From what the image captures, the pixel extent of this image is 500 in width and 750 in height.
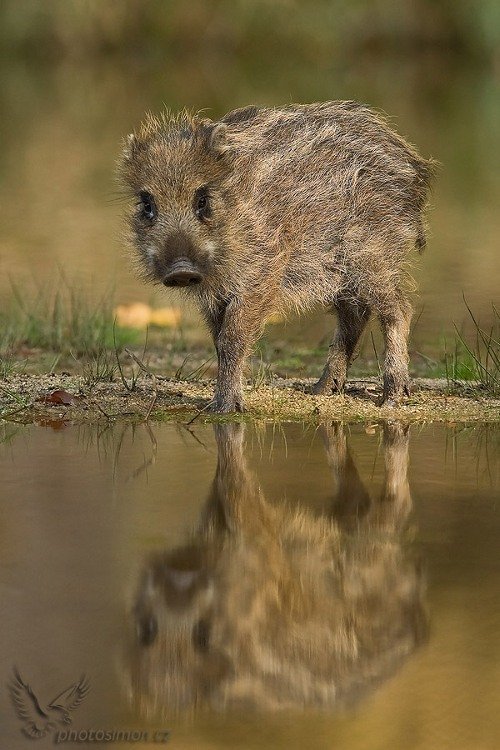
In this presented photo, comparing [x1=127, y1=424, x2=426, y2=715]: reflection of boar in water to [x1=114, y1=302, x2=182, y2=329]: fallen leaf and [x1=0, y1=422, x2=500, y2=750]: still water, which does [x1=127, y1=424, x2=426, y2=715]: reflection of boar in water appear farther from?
[x1=114, y1=302, x2=182, y2=329]: fallen leaf

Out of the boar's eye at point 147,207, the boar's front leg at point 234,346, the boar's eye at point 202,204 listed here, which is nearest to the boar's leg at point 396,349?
the boar's front leg at point 234,346

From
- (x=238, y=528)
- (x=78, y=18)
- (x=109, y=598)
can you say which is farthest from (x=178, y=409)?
(x=78, y=18)

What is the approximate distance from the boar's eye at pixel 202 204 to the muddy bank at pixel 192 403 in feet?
2.68

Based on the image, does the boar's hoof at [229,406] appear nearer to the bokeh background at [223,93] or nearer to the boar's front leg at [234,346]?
the boar's front leg at [234,346]

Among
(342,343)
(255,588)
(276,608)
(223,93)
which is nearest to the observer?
(276,608)

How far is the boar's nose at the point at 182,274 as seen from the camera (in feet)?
19.1

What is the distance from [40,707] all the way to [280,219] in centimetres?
370

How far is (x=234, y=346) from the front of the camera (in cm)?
617

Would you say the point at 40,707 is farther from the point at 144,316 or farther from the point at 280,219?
the point at 144,316

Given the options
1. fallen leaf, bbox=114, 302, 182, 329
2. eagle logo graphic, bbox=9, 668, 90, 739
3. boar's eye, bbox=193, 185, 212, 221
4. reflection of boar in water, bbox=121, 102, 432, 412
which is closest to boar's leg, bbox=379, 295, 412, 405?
reflection of boar in water, bbox=121, 102, 432, 412

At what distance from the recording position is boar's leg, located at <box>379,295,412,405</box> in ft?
21.1

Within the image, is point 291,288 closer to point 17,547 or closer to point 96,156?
point 17,547

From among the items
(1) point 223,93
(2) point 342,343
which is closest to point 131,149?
(2) point 342,343

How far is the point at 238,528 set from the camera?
4.35 metres
